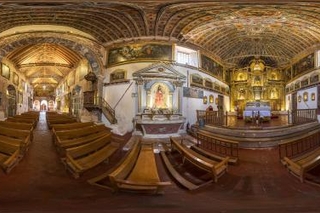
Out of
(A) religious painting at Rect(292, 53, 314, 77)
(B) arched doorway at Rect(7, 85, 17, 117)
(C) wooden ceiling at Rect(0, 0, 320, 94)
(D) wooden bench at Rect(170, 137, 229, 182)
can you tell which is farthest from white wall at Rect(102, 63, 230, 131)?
(B) arched doorway at Rect(7, 85, 17, 117)

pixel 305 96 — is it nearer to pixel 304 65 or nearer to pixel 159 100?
pixel 304 65

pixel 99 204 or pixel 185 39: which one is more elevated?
pixel 185 39

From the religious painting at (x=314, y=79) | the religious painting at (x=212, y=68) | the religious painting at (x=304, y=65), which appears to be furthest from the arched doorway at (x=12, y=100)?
the religious painting at (x=314, y=79)

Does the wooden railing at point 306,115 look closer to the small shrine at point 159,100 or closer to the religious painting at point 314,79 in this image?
the religious painting at point 314,79

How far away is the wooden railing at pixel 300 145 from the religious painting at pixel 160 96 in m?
Answer: 1.05

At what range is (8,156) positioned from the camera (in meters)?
1.59

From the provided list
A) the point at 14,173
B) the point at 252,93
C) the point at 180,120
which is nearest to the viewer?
the point at 14,173

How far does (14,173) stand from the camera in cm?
140

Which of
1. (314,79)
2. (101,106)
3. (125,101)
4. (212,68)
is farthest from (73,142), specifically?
(212,68)

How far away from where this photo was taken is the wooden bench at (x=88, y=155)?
1.16m

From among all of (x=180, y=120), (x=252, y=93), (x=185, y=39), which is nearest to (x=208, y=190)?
(x=180, y=120)

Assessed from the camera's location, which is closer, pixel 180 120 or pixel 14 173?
pixel 14 173

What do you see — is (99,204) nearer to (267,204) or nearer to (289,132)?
(267,204)

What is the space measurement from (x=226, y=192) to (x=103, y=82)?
1.54 m
